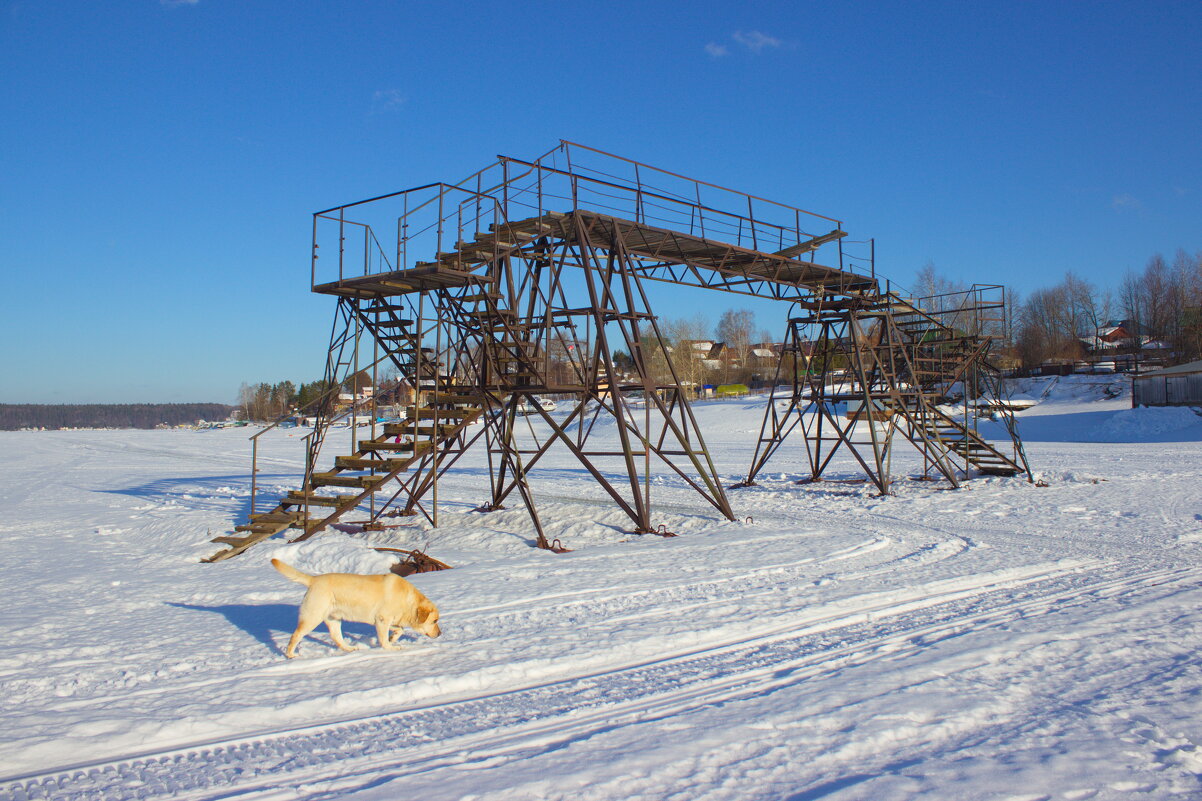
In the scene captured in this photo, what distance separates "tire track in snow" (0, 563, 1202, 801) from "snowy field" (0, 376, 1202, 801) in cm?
3

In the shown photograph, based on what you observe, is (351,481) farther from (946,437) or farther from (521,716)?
(946,437)

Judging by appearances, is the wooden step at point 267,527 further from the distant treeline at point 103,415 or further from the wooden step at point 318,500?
the distant treeline at point 103,415

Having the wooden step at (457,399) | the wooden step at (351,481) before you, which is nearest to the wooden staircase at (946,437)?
the wooden step at (457,399)

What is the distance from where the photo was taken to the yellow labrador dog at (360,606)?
652 centimetres

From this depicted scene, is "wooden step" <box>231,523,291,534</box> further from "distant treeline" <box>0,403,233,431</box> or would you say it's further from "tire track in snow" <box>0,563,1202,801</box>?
"distant treeline" <box>0,403,233,431</box>

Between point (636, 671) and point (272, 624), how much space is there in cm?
378

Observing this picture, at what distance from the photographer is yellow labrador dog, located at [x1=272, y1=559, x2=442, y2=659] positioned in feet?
21.4

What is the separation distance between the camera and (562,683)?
609cm

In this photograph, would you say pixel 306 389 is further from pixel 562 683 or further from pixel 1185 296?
pixel 562 683

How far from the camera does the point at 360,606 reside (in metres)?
6.65

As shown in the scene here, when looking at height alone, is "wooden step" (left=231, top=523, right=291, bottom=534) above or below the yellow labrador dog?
below

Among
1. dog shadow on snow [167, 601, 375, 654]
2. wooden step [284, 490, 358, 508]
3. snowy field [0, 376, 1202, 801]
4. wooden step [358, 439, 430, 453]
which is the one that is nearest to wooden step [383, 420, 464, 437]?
wooden step [358, 439, 430, 453]

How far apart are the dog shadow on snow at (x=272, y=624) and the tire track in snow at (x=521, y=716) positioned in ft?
6.47

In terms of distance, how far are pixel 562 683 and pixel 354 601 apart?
6.38 ft
